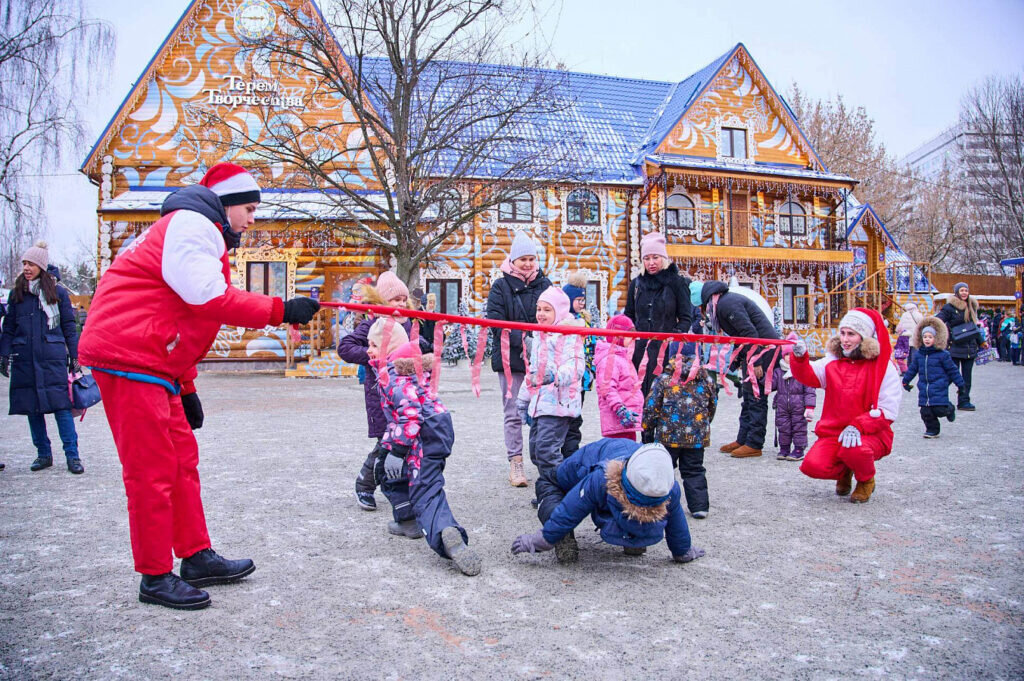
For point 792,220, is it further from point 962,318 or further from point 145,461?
point 145,461

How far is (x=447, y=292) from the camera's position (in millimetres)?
21391

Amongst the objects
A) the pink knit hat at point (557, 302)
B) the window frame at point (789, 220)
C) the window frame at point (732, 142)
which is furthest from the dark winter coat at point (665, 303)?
the window frame at point (789, 220)

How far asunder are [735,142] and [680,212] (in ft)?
11.1

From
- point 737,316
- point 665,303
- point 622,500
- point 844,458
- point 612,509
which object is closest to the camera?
point 622,500

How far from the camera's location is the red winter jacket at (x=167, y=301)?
300 centimetres

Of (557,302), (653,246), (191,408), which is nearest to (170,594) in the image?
(191,408)

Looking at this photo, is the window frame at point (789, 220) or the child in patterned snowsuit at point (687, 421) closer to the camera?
the child in patterned snowsuit at point (687, 421)

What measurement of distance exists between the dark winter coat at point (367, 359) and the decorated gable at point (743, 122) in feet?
67.9

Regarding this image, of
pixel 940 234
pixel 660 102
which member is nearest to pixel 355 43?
pixel 660 102

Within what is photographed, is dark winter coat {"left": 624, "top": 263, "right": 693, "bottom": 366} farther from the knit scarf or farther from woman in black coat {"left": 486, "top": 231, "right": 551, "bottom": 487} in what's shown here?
the knit scarf

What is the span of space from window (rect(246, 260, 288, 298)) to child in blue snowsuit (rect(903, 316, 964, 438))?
52.0 ft

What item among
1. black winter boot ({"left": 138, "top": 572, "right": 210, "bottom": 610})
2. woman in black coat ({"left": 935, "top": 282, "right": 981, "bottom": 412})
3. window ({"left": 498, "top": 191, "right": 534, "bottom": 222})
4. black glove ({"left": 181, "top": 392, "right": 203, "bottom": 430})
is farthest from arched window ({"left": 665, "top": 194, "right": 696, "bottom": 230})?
black winter boot ({"left": 138, "top": 572, "right": 210, "bottom": 610})

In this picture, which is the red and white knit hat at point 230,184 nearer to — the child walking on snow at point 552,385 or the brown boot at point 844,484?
the child walking on snow at point 552,385

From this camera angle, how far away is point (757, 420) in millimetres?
7004
